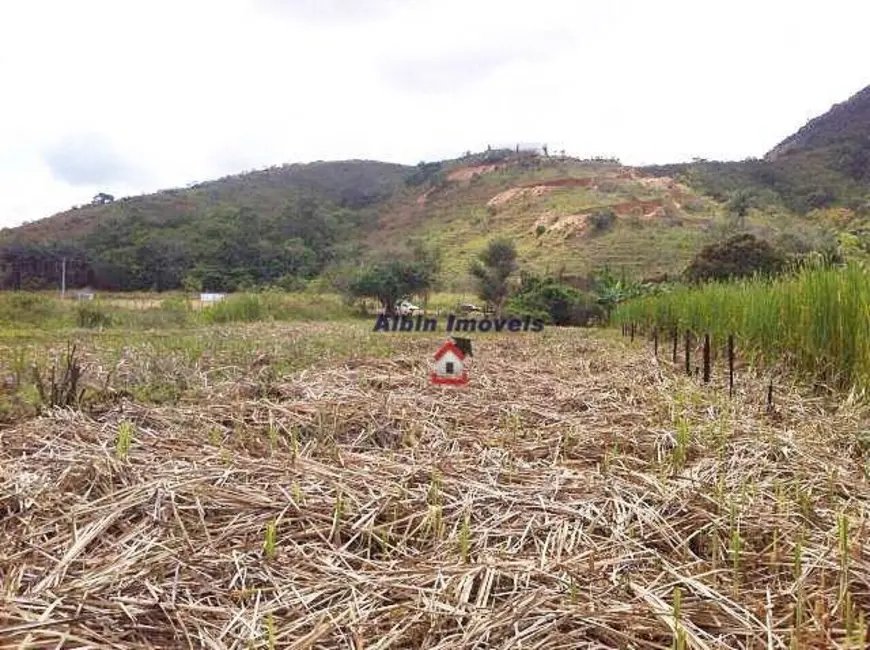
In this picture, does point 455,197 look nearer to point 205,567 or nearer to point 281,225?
point 281,225

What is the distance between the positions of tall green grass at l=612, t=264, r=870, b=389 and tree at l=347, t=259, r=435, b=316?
13.3 meters

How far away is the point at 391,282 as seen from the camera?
728 inches

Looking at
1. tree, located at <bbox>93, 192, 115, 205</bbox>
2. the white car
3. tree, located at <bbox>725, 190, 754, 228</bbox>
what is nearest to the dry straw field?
the white car

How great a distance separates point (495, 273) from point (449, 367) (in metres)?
16.7

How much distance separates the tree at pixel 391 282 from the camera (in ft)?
60.2

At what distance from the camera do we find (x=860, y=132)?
44.1 meters

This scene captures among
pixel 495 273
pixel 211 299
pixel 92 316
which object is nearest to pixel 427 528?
pixel 92 316

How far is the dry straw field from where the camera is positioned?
3.57ft

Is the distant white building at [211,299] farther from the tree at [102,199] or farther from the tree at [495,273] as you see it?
the tree at [102,199]

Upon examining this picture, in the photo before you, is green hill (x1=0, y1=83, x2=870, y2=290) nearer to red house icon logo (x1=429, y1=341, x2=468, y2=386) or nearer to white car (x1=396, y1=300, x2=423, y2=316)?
white car (x1=396, y1=300, x2=423, y2=316)

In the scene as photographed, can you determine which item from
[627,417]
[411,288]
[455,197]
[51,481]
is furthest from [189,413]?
[455,197]

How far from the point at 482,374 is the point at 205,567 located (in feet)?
9.89

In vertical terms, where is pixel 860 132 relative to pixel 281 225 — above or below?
above

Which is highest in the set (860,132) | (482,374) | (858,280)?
(860,132)
